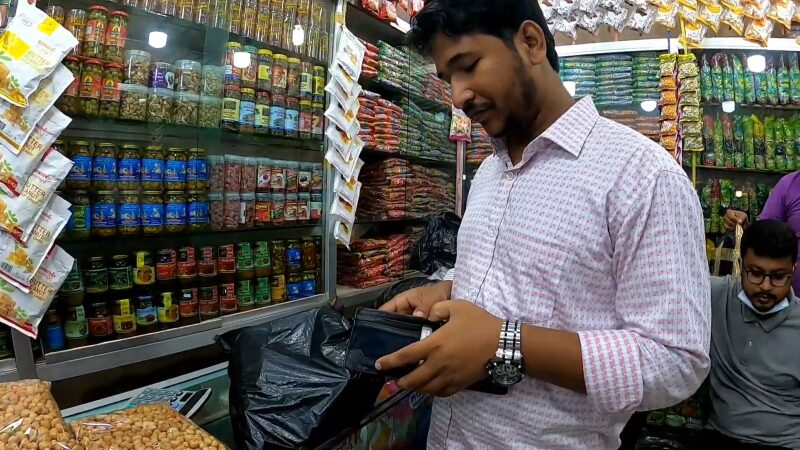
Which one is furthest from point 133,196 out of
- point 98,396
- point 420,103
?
point 420,103

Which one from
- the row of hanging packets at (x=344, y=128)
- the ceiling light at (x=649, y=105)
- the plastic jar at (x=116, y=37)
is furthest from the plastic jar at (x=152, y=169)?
the ceiling light at (x=649, y=105)

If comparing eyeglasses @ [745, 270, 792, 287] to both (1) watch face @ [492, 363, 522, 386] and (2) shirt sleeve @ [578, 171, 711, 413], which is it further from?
(1) watch face @ [492, 363, 522, 386]

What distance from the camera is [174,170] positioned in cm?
193

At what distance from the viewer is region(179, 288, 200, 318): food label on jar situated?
1993mm

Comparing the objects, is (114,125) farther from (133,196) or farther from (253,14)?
(253,14)

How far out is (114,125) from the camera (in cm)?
187

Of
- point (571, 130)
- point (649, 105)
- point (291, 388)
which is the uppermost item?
point (649, 105)

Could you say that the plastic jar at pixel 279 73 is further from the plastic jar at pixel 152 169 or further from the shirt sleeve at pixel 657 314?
the shirt sleeve at pixel 657 314

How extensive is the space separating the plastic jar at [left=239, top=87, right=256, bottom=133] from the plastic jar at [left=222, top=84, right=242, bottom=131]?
0.06 feet

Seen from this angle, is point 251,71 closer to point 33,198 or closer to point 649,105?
point 33,198

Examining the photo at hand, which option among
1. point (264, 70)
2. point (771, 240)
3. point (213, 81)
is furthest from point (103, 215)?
point (771, 240)

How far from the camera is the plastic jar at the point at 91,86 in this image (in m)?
1.67

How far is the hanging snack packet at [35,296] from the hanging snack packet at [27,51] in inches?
17.8

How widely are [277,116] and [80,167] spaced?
0.89 metres
